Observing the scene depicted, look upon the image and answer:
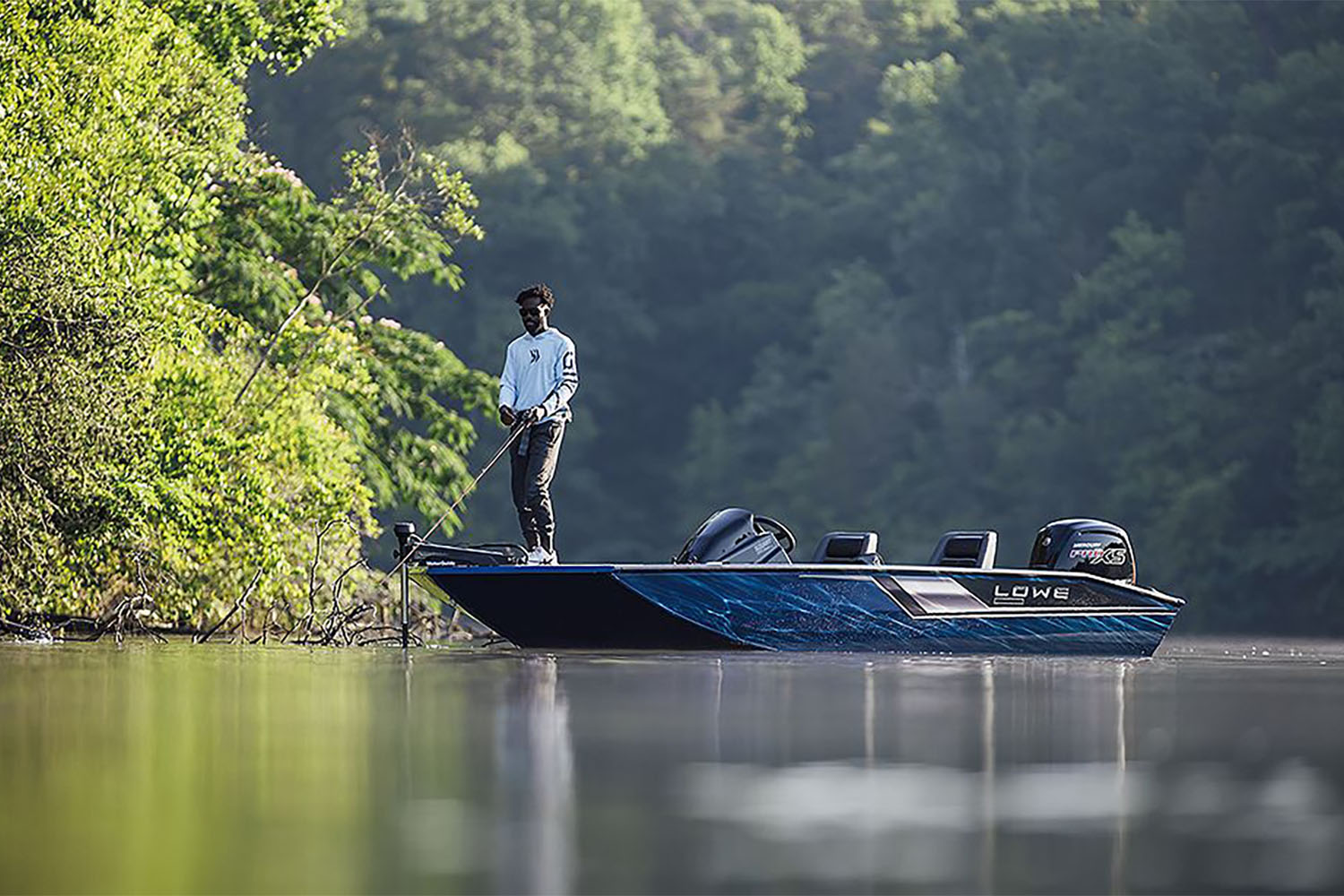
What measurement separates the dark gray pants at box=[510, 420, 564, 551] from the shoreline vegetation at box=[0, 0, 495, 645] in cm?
291

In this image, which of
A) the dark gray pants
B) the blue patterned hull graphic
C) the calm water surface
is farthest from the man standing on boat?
the calm water surface

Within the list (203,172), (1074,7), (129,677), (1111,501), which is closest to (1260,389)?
(1111,501)

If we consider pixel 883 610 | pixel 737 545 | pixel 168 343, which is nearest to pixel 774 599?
pixel 737 545

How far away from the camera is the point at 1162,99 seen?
198 feet

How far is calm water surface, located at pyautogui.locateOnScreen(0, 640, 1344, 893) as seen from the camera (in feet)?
21.0

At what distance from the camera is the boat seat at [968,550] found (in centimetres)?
1880

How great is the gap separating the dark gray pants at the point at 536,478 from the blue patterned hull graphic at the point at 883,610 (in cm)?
82

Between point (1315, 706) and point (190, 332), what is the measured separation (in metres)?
10.3

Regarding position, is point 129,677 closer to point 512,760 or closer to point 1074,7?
point 512,760

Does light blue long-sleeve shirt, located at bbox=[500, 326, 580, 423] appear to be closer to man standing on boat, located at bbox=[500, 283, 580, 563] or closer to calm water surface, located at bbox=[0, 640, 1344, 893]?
man standing on boat, located at bbox=[500, 283, 580, 563]

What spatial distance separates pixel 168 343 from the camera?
20.4m

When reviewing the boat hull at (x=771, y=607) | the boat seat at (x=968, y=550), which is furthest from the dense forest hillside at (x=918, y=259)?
the boat hull at (x=771, y=607)

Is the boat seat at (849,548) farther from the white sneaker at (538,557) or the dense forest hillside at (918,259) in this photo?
the dense forest hillside at (918,259)

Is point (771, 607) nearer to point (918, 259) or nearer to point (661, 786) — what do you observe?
point (661, 786)
